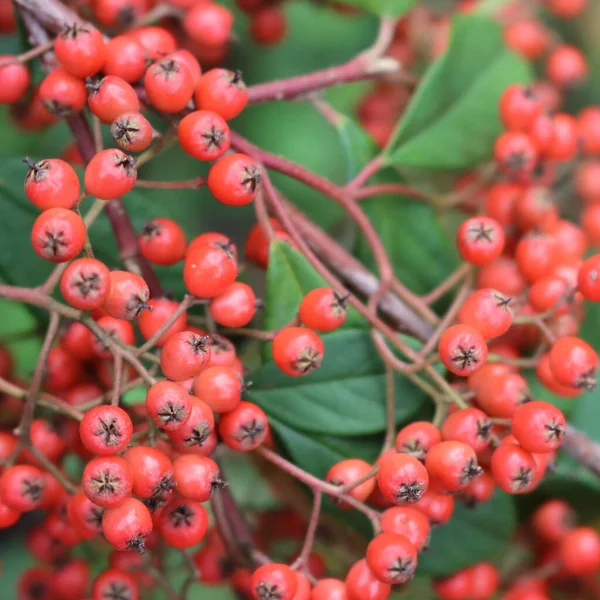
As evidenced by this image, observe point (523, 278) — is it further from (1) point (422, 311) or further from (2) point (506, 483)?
(2) point (506, 483)

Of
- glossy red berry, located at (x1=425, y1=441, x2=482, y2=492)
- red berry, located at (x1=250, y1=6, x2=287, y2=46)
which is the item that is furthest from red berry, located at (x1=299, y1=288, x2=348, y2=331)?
red berry, located at (x1=250, y1=6, x2=287, y2=46)

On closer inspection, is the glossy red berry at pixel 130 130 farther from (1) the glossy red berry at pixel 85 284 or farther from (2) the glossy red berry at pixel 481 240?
(2) the glossy red berry at pixel 481 240

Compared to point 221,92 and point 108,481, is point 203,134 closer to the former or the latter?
point 221,92

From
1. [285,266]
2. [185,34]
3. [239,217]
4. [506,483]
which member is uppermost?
[185,34]

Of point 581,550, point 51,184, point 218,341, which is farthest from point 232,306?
point 581,550

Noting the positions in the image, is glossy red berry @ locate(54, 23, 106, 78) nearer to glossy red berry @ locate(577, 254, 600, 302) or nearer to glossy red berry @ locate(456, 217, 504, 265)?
glossy red berry @ locate(456, 217, 504, 265)

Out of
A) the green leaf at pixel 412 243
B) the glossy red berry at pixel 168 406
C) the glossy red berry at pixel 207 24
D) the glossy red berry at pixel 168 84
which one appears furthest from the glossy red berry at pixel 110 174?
the green leaf at pixel 412 243

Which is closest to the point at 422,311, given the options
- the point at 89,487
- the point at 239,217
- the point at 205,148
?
the point at 205,148
